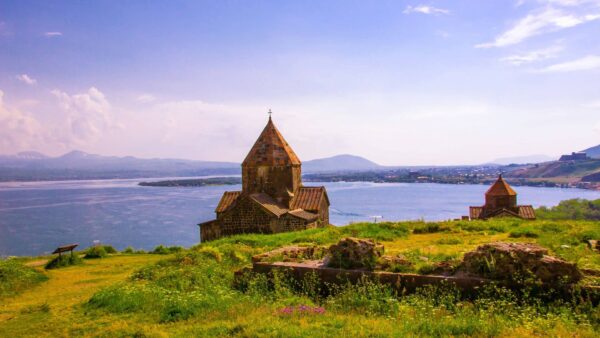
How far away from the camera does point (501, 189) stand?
25.9 m

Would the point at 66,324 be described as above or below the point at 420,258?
below

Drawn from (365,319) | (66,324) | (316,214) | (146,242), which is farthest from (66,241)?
(365,319)

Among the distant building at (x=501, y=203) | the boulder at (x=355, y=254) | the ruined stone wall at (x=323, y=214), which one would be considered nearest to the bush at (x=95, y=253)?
the ruined stone wall at (x=323, y=214)

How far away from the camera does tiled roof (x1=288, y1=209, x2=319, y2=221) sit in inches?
775

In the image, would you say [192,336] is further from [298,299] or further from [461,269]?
[461,269]

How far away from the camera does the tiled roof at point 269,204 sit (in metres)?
19.4

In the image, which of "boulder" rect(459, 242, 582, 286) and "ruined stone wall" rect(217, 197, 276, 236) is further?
"ruined stone wall" rect(217, 197, 276, 236)

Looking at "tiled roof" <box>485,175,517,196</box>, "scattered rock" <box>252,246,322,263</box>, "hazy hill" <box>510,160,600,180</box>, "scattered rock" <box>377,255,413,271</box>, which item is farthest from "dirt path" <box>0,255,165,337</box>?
"hazy hill" <box>510,160,600,180</box>

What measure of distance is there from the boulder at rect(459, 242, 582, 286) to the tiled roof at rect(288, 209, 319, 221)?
1338 centimetres

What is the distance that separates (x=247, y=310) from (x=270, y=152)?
51.4 feet

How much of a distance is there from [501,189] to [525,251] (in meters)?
21.9

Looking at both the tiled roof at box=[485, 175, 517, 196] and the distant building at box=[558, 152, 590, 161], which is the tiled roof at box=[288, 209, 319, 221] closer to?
the tiled roof at box=[485, 175, 517, 196]

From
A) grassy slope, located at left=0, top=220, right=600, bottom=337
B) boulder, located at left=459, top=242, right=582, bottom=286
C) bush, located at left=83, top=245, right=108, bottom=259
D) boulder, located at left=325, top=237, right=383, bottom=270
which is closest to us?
grassy slope, located at left=0, top=220, right=600, bottom=337

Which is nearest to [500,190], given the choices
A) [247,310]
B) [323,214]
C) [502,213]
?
[502,213]
